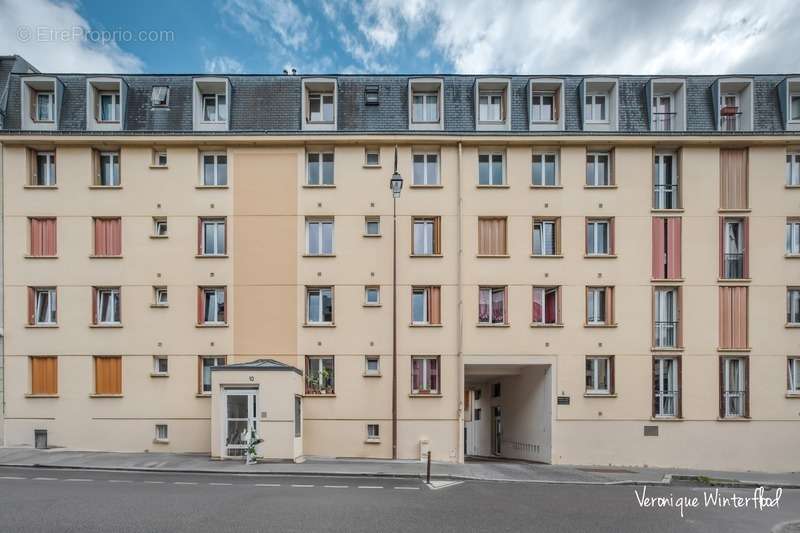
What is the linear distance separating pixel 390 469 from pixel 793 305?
16.3 meters

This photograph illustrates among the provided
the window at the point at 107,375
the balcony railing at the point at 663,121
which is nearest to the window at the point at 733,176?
the balcony railing at the point at 663,121

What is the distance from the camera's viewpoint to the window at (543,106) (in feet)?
72.1

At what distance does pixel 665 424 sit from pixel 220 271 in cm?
1736

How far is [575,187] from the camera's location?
69.5ft

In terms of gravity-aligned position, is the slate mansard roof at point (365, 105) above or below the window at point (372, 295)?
above

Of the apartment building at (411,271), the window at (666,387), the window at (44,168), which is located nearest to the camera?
the apartment building at (411,271)

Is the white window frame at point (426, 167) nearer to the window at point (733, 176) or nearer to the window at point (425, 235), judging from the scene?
the window at point (425, 235)

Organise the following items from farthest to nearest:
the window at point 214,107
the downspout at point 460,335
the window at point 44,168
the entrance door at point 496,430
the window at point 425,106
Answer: the entrance door at point 496,430 → the window at point 425,106 → the window at point 214,107 → the window at point 44,168 → the downspout at point 460,335

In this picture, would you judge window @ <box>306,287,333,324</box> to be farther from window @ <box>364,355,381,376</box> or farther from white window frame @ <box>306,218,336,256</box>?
window @ <box>364,355,381,376</box>

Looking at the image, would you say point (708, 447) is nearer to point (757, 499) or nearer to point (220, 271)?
point (757, 499)

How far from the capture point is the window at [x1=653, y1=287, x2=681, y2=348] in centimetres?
2089

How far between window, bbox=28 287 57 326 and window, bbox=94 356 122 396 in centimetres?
234

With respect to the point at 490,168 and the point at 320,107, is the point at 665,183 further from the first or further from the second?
the point at 320,107

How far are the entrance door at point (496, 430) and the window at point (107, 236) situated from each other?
60.4ft
